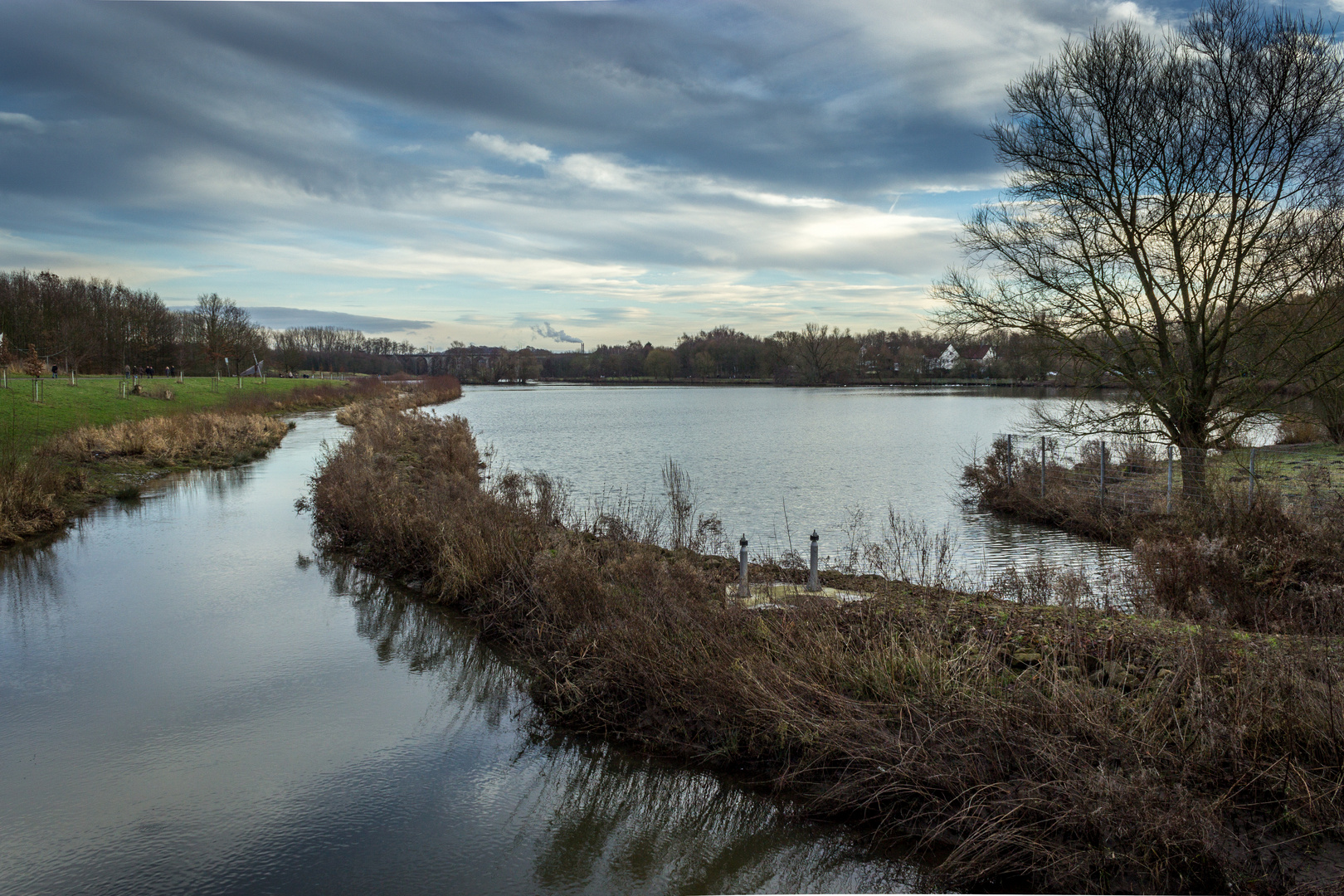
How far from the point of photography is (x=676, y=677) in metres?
7.15

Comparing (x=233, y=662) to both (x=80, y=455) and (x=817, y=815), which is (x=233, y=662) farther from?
(x=80, y=455)

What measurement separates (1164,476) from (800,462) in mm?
13624

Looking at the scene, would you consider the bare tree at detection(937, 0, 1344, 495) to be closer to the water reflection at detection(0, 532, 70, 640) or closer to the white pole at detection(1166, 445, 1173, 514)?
the white pole at detection(1166, 445, 1173, 514)

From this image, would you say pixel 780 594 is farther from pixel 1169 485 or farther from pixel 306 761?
pixel 1169 485

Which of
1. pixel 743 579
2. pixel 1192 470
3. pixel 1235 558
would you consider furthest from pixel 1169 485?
pixel 743 579

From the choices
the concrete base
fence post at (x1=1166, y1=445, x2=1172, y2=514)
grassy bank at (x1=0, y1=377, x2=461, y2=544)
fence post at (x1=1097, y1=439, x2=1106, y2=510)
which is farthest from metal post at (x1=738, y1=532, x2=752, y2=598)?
grassy bank at (x1=0, y1=377, x2=461, y2=544)

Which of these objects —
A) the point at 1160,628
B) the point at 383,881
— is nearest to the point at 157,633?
the point at 383,881

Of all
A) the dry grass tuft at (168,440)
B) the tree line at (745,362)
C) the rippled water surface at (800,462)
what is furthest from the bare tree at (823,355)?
the dry grass tuft at (168,440)

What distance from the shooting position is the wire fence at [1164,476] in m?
13.5

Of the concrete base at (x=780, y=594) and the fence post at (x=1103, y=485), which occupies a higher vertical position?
the fence post at (x=1103, y=485)

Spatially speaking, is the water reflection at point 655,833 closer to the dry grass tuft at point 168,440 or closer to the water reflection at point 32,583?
the water reflection at point 32,583

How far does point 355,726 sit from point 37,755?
2541 millimetres

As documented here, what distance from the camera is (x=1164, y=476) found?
57.0 feet

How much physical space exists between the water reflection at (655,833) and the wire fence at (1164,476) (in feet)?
33.6
